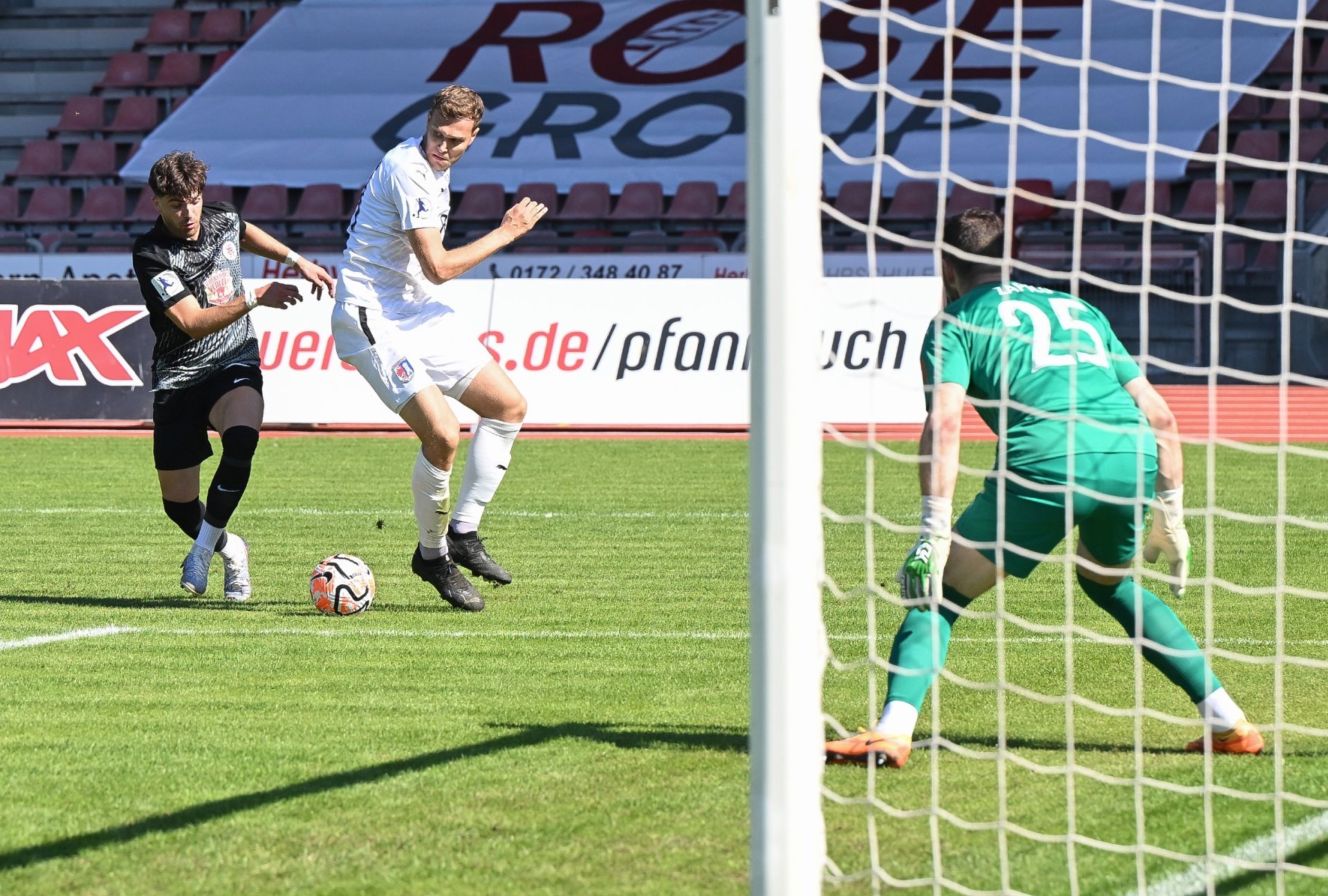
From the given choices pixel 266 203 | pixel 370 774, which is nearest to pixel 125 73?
pixel 266 203

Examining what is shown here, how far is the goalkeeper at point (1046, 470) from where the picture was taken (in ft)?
14.9

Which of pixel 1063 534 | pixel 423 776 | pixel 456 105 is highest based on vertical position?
pixel 456 105

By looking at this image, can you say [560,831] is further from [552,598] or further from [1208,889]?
[552,598]

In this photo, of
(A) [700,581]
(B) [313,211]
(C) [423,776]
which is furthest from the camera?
(B) [313,211]

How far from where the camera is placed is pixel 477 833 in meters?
3.93

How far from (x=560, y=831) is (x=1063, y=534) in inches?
61.8

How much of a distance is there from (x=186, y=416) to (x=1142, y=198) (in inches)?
719

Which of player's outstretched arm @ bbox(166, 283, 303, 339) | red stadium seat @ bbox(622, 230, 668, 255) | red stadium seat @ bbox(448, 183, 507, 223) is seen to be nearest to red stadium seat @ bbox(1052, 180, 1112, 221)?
red stadium seat @ bbox(622, 230, 668, 255)

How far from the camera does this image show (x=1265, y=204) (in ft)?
74.6

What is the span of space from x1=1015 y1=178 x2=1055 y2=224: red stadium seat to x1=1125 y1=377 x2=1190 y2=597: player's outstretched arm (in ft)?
49.6

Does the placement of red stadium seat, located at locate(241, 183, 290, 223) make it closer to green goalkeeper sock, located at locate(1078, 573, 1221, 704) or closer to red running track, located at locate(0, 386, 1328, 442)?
red running track, located at locate(0, 386, 1328, 442)

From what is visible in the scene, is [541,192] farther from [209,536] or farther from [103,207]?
[209,536]

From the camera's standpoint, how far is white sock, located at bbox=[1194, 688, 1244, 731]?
466 centimetres

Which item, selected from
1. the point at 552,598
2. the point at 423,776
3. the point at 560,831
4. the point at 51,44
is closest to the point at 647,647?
the point at 552,598
